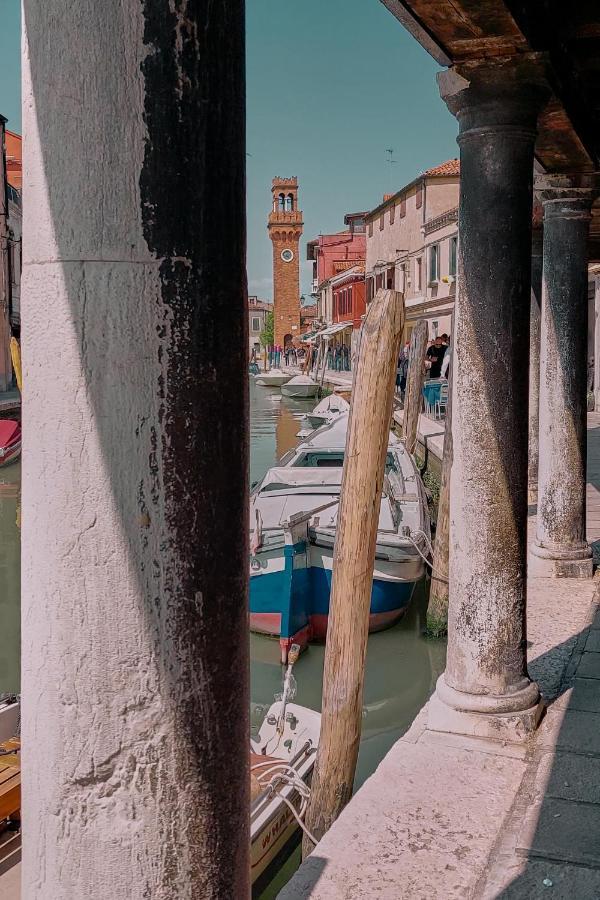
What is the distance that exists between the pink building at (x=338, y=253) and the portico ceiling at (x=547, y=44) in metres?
52.3

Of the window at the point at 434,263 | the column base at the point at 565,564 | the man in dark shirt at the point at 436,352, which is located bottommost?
the column base at the point at 565,564

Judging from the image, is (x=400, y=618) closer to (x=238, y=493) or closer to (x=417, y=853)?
(x=417, y=853)

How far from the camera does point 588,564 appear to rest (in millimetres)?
5840

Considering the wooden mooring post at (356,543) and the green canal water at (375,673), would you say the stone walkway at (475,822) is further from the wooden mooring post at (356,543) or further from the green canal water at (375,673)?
the green canal water at (375,673)

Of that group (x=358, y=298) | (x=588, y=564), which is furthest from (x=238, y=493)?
(x=358, y=298)

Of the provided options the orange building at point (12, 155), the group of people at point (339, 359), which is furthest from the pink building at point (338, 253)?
the orange building at point (12, 155)

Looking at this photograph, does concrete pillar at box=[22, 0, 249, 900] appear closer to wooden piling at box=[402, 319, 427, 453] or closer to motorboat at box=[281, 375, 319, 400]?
wooden piling at box=[402, 319, 427, 453]

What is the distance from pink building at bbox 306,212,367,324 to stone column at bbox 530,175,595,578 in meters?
51.6

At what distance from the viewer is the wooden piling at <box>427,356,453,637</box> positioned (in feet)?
24.9

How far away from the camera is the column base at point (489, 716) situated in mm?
3584

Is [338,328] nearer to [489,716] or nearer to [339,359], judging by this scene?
[339,359]

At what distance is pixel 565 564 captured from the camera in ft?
19.1

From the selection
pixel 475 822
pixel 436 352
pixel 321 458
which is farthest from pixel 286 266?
pixel 475 822

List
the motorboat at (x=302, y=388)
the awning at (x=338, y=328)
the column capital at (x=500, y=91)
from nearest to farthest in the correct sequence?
the column capital at (x=500, y=91) < the motorboat at (x=302, y=388) < the awning at (x=338, y=328)
